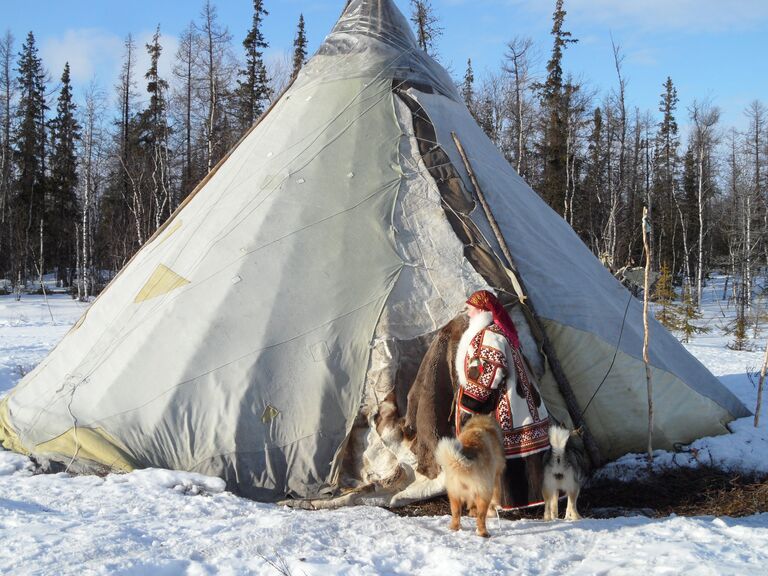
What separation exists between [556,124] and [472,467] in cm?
2499

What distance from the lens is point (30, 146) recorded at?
3156 cm

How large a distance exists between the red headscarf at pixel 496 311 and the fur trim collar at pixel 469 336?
0.14ft

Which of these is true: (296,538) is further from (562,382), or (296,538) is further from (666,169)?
(666,169)

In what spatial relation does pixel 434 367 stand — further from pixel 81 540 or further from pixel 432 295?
pixel 81 540

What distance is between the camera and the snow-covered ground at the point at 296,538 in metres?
3.26

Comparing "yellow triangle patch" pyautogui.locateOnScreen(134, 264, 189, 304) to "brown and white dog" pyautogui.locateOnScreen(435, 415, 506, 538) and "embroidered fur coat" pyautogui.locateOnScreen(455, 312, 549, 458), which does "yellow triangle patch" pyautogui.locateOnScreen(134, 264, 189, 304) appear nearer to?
"embroidered fur coat" pyautogui.locateOnScreen(455, 312, 549, 458)

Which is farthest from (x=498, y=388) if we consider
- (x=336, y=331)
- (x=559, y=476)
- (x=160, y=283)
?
(x=160, y=283)

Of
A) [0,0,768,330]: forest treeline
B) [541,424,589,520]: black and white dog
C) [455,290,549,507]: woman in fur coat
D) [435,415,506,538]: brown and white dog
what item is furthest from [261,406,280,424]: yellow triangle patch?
[0,0,768,330]: forest treeline

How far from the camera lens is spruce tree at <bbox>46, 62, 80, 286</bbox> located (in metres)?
31.8

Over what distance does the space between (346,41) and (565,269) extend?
3485 mm

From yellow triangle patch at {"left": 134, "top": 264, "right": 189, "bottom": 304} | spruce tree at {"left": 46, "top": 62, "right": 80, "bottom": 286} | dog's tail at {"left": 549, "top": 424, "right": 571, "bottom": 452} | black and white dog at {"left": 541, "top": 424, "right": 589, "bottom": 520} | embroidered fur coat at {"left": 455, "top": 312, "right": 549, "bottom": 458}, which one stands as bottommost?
black and white dog at {"left": 541, "top": 424, "right": 589, "bottom": 520}

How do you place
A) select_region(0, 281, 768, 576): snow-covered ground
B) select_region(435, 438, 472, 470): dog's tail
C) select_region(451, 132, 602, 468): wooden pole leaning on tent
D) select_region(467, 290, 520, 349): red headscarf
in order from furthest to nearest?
select_region(451, 132, 602, 468): wooden pole leaning on tent, select_region(467, 290, 520, 349): red headscarf, select_region(435, 438, 472, 470): dog's tail, select_region(0, 281, 768, 576): snow-covered ground

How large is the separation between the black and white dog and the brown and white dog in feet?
1.36

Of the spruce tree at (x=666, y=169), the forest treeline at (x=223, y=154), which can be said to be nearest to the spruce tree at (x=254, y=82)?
the forest treeline at (x=223, y=154)
